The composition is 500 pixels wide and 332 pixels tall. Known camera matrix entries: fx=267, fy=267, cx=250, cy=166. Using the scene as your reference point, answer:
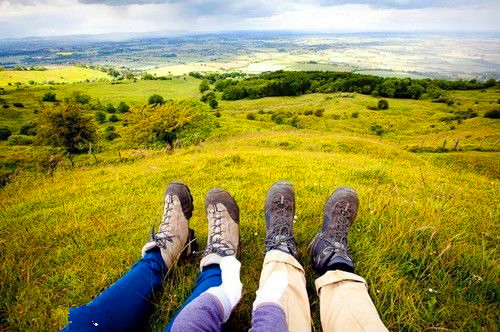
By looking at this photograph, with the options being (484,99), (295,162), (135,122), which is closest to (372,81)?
(484,99)

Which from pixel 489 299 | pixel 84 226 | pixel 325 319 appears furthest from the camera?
pixel 84 226

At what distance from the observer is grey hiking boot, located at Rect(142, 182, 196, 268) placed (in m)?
2.98

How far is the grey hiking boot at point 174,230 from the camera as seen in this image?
2980 mm

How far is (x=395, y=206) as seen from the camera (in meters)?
4.12

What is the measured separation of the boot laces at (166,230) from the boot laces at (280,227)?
45.4 inches

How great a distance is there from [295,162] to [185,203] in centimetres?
557

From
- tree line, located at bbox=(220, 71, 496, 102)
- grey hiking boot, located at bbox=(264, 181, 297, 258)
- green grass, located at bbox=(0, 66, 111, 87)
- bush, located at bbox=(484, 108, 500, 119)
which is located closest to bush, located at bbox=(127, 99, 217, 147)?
grey hiking boot, located at bbox=(264, 181, 297, 258)

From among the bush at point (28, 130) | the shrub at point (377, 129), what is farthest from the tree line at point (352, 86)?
the bush at point (28, 130)

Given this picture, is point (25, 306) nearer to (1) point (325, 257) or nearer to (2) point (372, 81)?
(1) point (325, 257)

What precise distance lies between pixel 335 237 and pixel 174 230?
1.92 metres

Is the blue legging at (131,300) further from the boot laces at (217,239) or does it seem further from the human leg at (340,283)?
the human leg at (340,283)

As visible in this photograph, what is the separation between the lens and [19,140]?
215 ft

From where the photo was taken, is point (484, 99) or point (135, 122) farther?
point (484, 99)

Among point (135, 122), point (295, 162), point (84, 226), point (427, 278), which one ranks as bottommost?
point (135, 122)
